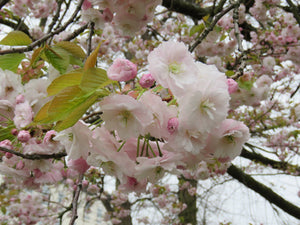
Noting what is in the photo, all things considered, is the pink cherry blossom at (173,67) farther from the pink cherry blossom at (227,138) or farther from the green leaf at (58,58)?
the green leaf at (58,58)

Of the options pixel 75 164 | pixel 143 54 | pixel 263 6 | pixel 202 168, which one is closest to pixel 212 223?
pixel 202 168

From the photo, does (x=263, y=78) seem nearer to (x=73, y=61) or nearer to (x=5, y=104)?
(x=73, y=61)

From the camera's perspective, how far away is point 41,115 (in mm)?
528

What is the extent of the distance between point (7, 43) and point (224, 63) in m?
2.39

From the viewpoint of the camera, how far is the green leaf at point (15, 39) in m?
0.78

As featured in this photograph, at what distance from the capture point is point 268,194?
305 centimetres

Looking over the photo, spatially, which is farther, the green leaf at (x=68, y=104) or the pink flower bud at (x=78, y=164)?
the pink flower bud at (x=78, y=164)

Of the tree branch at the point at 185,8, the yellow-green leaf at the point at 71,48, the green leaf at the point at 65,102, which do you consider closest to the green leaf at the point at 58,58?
the yellow-green leaf at the point at 71,48

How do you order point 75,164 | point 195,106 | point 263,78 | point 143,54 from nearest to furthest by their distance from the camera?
point 195,106 < point 75,164 < point 263,78 < point 143,54

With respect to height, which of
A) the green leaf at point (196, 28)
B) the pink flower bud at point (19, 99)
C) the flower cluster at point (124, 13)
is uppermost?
the green leaf at point (196, 28)

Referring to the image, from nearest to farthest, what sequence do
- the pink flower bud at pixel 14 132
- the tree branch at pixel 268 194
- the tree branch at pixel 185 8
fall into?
the pink flower bud at pixel 14 132 < the tree branch at pixel 185 8 < the tree branch at pixel 268 194

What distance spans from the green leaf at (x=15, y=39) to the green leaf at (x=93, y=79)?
48 cm

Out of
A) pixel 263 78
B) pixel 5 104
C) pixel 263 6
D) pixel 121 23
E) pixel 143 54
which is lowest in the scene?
pixel 5 104

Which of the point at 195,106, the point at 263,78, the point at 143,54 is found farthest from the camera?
the point at 143,54
